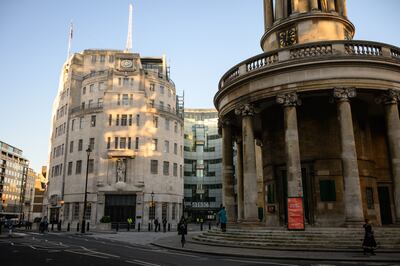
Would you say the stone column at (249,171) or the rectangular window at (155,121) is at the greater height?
the rectangular window at (155,121)

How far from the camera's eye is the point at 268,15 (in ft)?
92.6

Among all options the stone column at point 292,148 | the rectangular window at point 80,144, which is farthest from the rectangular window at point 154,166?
the stone column at point 292,148

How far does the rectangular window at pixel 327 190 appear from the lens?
20.3 m

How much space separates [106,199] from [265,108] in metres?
37.4

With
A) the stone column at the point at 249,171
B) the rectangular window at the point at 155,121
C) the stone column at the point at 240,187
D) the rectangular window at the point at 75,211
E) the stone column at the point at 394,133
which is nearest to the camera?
the stone column at the point at 394,133

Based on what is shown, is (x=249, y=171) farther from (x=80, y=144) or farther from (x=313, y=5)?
(x=80, y=144)

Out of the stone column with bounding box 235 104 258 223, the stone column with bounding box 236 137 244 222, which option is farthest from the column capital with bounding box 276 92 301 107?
the stone column with bounding box 236 137 244 222

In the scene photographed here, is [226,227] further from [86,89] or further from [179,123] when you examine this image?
[86,89]

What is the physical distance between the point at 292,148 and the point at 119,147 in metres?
40.6

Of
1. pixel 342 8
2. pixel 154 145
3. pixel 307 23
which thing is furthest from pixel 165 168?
pixel 342 8

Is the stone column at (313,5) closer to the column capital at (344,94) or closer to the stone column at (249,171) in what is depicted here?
the column capital at (344,94)

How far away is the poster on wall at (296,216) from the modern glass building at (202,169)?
225 feet

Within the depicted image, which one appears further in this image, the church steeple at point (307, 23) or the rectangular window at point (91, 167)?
the rectangular window at point (91, 167)

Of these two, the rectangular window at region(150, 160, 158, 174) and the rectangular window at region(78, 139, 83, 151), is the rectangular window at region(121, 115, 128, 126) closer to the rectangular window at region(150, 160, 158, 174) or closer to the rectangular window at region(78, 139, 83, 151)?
the rectangular window at region(150, 160, 158, 174)
